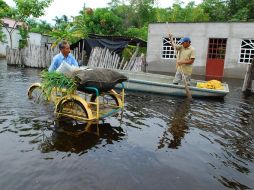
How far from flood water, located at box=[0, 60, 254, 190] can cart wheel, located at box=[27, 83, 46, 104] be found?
8.6 inches

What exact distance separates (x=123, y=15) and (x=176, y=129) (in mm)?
36928

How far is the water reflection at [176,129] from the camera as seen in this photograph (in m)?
6.11

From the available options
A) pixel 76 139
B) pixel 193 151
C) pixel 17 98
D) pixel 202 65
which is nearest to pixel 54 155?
pixel 76 139

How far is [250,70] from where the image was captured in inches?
521

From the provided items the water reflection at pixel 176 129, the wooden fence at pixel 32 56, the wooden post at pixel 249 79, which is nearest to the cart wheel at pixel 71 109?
the water reflection at pixel 176 129

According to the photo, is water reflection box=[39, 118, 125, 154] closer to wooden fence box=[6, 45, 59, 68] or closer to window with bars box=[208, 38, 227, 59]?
wooden fence box=[6, 45, 59, 68]

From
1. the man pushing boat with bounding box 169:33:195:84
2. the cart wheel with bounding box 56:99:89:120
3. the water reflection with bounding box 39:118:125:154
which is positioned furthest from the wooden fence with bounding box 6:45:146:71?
the water reflection with bounding box 39:118:125:154

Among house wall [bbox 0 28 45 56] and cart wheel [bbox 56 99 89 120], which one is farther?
house wall [bbox 0 28 45 56]

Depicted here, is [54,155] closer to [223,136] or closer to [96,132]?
[96,132]

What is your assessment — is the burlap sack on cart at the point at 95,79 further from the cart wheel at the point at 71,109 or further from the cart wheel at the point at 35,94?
the cart wheel at the point at 35,94

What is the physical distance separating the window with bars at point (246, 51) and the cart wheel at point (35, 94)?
547 inches


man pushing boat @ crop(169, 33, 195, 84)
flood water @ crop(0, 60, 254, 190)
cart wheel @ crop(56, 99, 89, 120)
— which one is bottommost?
flood water @ crop(0, 60, 254, 190)

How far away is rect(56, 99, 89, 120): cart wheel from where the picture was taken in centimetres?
683

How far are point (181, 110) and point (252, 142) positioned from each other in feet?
9.75
